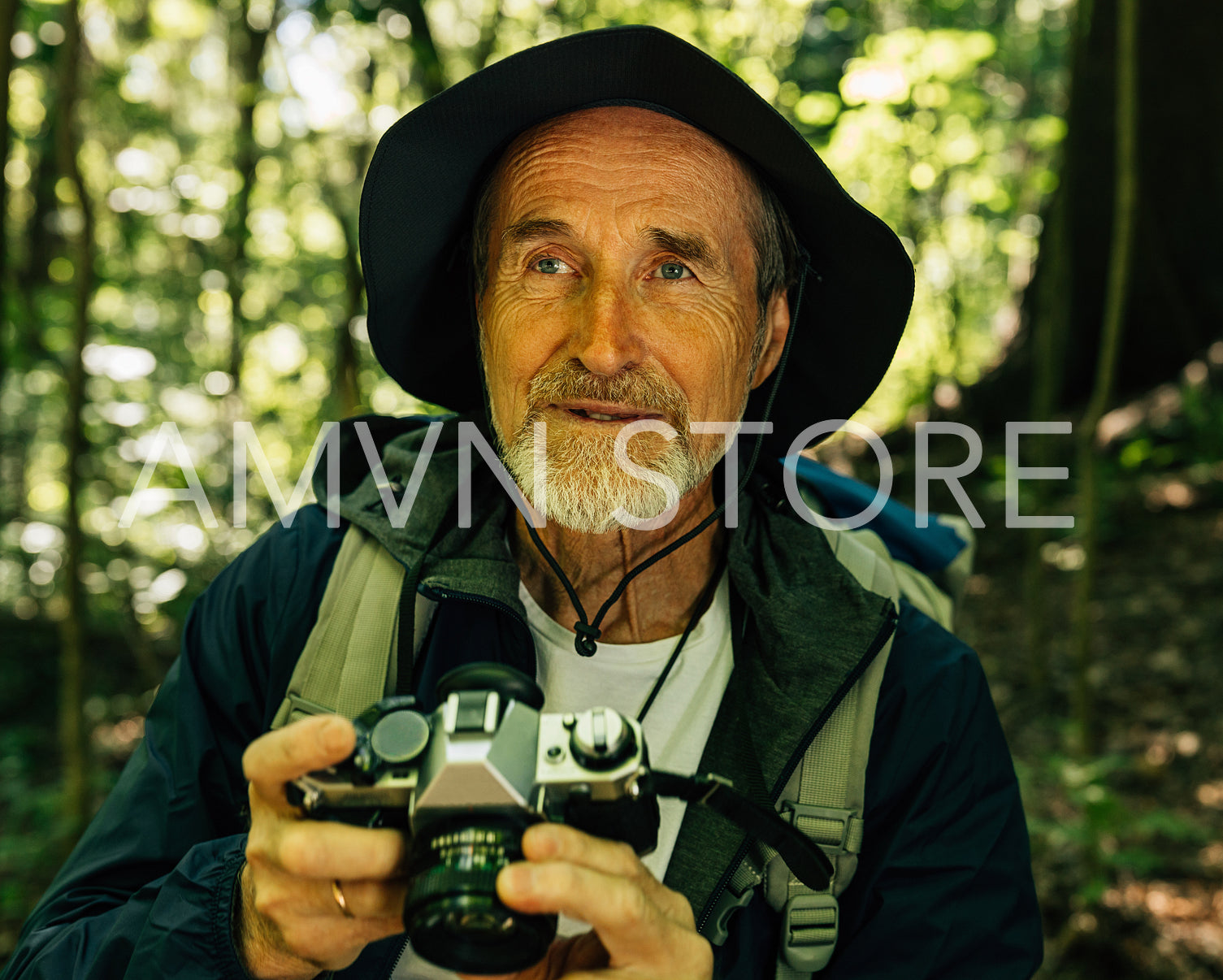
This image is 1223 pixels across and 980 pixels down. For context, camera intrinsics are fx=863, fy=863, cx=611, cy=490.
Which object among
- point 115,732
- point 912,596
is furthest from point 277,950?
point 115,732

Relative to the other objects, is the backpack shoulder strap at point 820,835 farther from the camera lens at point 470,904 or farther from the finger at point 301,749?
the finger at point 301,749

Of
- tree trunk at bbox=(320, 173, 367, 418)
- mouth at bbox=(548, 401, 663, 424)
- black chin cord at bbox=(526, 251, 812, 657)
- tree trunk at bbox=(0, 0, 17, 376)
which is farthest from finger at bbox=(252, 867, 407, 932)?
tree trunk at bbox=(320, 173, 367, 418)

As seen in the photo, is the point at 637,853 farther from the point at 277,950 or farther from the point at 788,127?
the point at 788,127

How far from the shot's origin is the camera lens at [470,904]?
121 centimetres

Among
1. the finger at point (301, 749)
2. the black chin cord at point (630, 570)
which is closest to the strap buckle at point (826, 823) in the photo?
the black chin cord at point (630, 570)

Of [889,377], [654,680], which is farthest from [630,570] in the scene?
[889,377]

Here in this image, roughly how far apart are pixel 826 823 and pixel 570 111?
1.75 metres

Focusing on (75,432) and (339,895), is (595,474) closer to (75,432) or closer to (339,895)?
(339,895)

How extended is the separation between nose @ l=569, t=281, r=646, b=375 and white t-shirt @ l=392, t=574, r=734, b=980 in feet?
2.14

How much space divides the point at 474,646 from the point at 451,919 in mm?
885

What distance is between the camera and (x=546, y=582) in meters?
2.32

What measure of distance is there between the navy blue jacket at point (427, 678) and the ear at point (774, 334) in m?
0.80

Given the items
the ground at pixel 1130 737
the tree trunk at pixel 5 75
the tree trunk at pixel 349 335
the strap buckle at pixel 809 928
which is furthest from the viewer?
the tree trunk at pixel 349 335

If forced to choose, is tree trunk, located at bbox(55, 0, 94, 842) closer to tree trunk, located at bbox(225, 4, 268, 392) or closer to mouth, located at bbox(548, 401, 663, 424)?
tree trunk, located at bbox(225, 4, 268, 392)
